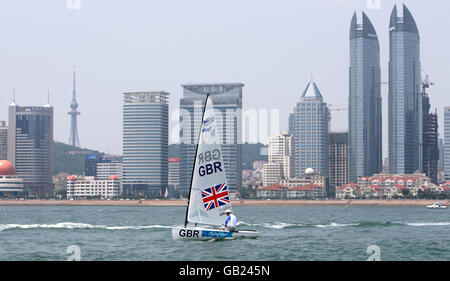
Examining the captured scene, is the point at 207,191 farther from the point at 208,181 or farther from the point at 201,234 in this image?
the point at 201,234

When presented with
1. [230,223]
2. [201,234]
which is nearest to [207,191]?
[230,223]

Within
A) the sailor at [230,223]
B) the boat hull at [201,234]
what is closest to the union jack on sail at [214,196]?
the sailor at [230,223]

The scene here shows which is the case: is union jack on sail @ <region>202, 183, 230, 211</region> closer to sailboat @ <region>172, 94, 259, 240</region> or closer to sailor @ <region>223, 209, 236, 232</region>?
sailboat @ <region>172, 94, 259, 240</region>

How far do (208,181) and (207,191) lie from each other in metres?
0.49

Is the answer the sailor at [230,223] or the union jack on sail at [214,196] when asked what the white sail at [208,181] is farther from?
the sailor at [230,223]

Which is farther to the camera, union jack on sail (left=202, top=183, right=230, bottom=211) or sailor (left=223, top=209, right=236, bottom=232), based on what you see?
union jack on sail (left=202, top=183, right=230, bottom=211)

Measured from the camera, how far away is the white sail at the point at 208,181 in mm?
30641

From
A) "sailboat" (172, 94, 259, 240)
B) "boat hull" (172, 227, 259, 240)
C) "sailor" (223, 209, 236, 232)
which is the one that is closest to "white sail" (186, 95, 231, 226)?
"sailboat" (172, 94, 259, 240)

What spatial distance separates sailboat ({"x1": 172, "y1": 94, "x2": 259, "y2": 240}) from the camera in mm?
30578

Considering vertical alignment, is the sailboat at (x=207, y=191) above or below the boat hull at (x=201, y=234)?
above
